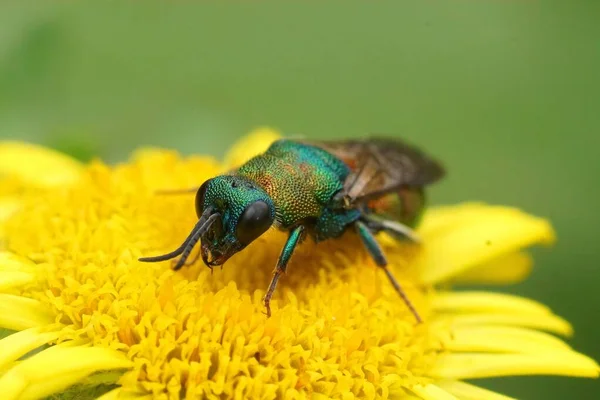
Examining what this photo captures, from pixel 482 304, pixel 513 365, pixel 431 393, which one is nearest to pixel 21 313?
pixel 431 393

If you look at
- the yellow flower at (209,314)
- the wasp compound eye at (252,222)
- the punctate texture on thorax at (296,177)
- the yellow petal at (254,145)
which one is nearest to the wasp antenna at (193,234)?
the wasp compound eye at (252,222)

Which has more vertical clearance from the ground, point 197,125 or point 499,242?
point 197,125

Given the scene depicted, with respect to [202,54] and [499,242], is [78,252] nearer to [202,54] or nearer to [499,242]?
[499,242]

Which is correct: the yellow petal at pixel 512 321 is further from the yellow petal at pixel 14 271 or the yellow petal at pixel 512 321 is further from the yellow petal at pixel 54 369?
the yellow petal at pixel 14 271

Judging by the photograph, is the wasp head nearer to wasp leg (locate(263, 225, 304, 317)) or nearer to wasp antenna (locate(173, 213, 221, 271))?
wasp antenna (locate(173, 213, 221, 271))

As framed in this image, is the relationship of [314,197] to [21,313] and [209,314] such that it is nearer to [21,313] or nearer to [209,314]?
[209,314]

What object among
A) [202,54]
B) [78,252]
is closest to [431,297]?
[78,252]

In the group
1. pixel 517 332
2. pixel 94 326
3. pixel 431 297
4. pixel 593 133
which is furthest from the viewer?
pixel 593 133
